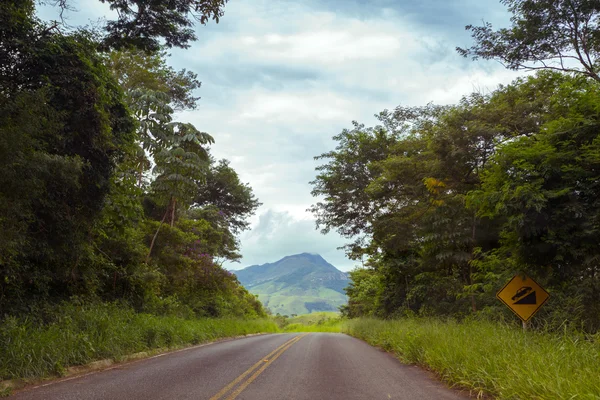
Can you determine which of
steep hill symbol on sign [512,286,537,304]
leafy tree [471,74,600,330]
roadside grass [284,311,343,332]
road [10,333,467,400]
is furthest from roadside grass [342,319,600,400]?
roadside grass [284,311,343,332]

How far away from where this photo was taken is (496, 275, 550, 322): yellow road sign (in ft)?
31.5

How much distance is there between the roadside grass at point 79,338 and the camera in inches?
290

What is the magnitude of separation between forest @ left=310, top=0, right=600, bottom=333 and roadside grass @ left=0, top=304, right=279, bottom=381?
30.8 feet

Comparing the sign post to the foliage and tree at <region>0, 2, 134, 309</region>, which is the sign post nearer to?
the foliage

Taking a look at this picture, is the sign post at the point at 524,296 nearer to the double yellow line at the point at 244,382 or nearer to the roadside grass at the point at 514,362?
the roadside grass at the point at 514,362

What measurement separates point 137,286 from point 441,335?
11.6m

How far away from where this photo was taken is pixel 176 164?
1850 cm

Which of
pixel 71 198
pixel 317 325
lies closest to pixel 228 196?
pixel 71 198

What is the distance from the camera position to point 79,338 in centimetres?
916

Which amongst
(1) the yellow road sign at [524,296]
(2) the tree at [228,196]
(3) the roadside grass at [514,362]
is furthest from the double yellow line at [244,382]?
(2) the tree at [228,196]

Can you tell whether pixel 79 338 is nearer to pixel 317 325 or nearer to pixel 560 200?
pixel 560 200

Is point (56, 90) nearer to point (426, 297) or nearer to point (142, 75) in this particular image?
point (142, 75)

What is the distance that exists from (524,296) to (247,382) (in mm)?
6769

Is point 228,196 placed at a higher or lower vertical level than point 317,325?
higher
